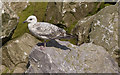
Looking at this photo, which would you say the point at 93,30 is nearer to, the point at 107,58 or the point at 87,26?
the point at 87,26

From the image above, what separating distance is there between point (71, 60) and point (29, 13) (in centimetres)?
541

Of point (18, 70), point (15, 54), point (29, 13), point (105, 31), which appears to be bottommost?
point (18, 70)

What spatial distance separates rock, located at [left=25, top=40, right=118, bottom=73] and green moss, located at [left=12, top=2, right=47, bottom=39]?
3738 millimetres

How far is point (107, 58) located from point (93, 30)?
79.7 inches

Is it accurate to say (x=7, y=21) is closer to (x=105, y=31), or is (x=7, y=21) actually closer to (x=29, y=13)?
(x=29, y=13)

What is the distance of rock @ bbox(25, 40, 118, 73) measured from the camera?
7520mm

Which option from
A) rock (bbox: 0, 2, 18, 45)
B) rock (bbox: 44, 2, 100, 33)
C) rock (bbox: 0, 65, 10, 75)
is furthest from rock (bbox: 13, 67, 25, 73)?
rock (bbox: 44, 2, 100, 33)

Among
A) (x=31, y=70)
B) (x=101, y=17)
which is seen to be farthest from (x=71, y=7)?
(x=31, y=70)

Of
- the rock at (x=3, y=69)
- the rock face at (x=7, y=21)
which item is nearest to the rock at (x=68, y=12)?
the rock face at (x=7, y=21)

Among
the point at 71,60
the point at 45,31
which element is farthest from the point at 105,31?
the point at 45,31

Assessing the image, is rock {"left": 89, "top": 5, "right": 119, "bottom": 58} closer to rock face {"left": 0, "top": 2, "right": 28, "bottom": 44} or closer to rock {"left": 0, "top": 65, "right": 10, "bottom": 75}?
rock face {"left": 0, "top": 2, "right": 28, "bottom": 44}

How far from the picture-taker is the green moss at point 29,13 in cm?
1179

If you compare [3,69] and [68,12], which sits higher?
[68,12]

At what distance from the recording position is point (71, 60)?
25.8 ft
